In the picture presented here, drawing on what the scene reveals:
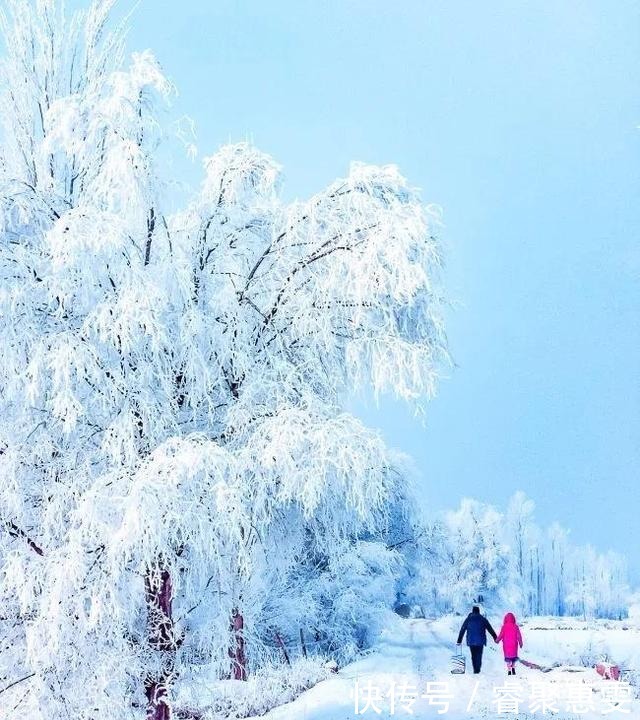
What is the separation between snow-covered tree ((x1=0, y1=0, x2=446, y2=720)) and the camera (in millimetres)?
6004

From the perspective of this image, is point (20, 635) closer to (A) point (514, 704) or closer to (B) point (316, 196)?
(B) point (316, 196)

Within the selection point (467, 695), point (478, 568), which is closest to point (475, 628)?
point (467, 695)

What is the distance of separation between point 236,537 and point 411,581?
1962 cm

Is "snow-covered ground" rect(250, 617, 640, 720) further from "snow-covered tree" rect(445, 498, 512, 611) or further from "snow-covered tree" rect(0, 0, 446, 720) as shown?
"snow-covered tree" rect(445, 498, 512, 611)

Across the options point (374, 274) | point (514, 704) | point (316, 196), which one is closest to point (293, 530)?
point (374, 274)

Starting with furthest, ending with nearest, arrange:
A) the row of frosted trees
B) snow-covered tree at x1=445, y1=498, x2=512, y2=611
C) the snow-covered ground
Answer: the row of frosted trees → snow-covered tree at x1=445, y1=498, x2=512, y2=611 → the snow-covered ground

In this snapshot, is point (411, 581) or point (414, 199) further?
point (411, 581)

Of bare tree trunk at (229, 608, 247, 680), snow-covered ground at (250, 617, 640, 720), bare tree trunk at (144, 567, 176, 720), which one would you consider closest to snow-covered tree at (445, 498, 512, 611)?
snow-covered ground at (250, 617, 640, 720)

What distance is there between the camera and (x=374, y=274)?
6664mm

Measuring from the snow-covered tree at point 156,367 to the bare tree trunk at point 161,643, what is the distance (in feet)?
0.06

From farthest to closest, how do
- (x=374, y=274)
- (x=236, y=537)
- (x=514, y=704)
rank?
(x=514, y=704)
(x=374, y=274)
(x=236, y=537)

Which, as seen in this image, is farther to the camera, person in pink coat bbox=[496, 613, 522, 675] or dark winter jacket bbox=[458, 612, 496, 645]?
dark winter jacket bbox=[458, 612, 496, 645]

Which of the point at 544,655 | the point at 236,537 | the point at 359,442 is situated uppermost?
the point at 359,442

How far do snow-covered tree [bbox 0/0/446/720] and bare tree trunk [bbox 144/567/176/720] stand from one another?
2 centimetres
